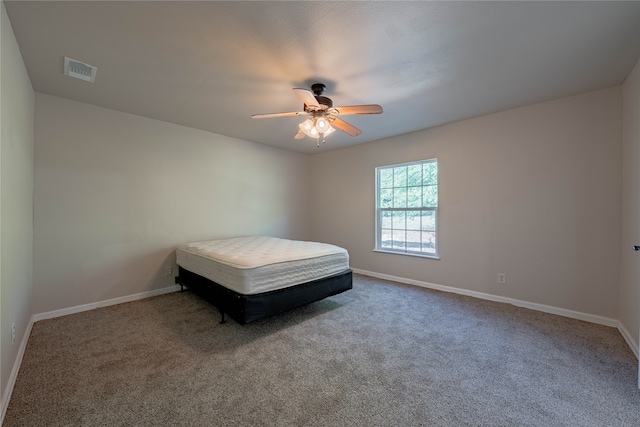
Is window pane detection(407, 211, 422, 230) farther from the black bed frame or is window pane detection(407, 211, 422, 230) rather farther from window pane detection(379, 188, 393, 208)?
the black bed frame

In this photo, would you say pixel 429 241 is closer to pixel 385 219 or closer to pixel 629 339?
pixel 385 219

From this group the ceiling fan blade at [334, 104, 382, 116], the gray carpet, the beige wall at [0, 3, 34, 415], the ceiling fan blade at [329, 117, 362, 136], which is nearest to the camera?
the gray carpet

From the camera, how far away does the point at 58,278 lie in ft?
9.20

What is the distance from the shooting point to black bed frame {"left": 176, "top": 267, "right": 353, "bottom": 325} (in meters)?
2.29

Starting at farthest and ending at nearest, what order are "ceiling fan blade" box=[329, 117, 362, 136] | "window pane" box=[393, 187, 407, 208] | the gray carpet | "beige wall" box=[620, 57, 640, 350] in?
"window pane" box=[393, 187, 407, 208] → "ceiling fan blade" box=[329, 117, 362, 136] → "beige wall" box=[620, 57, 640, 350] → the gray carpet

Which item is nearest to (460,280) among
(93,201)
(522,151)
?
(522,151)

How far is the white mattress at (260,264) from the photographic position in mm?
2354

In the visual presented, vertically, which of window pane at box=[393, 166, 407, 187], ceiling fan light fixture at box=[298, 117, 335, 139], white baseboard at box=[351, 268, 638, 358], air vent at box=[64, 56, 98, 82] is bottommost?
white baseboard at box=[351, 268, 638, 358]

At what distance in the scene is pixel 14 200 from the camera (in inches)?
73.9

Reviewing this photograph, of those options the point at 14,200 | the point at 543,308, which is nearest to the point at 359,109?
the point at 14,200

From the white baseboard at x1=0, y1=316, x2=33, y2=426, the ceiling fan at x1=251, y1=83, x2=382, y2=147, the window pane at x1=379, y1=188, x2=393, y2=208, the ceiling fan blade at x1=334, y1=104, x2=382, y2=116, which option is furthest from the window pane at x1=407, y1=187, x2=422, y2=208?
the white baseboard at x1=0, y1=316, x2=33, y2=426

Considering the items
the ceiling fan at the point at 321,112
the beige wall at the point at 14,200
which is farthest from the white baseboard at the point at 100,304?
the ceiling fan at the point at 321,112

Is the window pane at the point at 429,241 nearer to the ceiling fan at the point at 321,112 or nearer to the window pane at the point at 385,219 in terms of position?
the window pane at the point at 385,219

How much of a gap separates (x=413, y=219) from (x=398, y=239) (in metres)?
0.43
